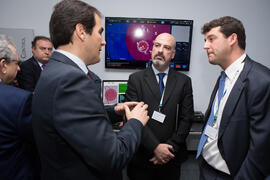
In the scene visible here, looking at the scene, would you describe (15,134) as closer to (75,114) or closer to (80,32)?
(75,114)

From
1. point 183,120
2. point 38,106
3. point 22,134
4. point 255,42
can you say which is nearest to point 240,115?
point 183,120

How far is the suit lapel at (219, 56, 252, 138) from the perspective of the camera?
1162mm

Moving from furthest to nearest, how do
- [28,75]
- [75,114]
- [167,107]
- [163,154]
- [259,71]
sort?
1. [28,75]
2. [167,107]
3. [163,154]
4. [259,71]
5. [75,114]

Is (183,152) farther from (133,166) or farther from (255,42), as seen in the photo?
(255,42)

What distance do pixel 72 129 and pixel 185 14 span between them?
102 inches

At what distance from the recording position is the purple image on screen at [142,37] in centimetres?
267

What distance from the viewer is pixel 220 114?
1.32 m

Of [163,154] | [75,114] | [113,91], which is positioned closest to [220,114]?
[163,154]

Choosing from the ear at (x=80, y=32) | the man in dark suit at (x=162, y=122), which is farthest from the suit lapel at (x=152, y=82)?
the ear at (x=80, y=32)

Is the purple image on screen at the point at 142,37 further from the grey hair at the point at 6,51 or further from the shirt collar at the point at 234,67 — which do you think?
the grey hair at the point at 6,51

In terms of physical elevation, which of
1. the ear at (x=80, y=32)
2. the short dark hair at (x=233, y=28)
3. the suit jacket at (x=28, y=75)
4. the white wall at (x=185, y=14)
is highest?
the white wall at (x=185, y=14)

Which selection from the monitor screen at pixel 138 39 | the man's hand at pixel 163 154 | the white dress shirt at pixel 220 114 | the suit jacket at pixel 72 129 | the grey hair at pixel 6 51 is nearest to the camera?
the suit jacket at pixel 72 129

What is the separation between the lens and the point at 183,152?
193cm

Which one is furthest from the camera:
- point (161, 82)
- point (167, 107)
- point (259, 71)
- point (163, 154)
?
point (161, 82)
